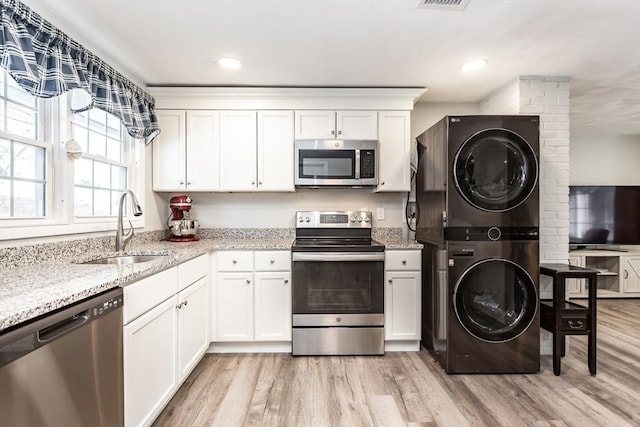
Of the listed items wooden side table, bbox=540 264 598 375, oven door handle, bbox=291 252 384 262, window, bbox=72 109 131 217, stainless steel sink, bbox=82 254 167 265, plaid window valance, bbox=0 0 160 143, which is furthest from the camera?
oven door handle, bbox=291 252 384 262

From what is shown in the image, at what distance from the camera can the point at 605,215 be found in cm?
447

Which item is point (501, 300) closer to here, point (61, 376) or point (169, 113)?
point (61, 376)

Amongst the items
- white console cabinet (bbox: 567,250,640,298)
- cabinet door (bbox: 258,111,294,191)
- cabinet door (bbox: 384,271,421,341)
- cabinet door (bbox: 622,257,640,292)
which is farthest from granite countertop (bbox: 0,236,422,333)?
cabinet door (bbox: 622,257,640,292)

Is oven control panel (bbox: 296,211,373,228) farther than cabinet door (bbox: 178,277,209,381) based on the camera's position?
Yes

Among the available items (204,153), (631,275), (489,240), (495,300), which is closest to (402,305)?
(495,300)

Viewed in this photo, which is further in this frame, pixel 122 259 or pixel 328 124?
pixel 328 124

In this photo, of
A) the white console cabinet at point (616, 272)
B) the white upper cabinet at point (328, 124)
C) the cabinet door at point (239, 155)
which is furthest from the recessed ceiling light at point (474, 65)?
the white console cabinet at point (616, 272)

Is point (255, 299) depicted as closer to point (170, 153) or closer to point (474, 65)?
point (170, 153)

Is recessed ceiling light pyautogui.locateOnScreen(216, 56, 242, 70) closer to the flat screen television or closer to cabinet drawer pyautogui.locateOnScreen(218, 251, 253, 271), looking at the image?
cabinet drawer pyautogui.locateOnScreen(218, 251, 253, 271)

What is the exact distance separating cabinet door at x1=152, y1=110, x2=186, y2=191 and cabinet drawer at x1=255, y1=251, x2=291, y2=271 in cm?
99

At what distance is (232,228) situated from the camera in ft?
10.6

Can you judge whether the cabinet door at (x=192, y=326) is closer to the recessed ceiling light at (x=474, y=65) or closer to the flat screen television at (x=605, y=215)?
the recessed ceiling light at (x=474, y=65)

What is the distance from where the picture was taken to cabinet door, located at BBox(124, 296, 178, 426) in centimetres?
147

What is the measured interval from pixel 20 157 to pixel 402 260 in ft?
8.40
